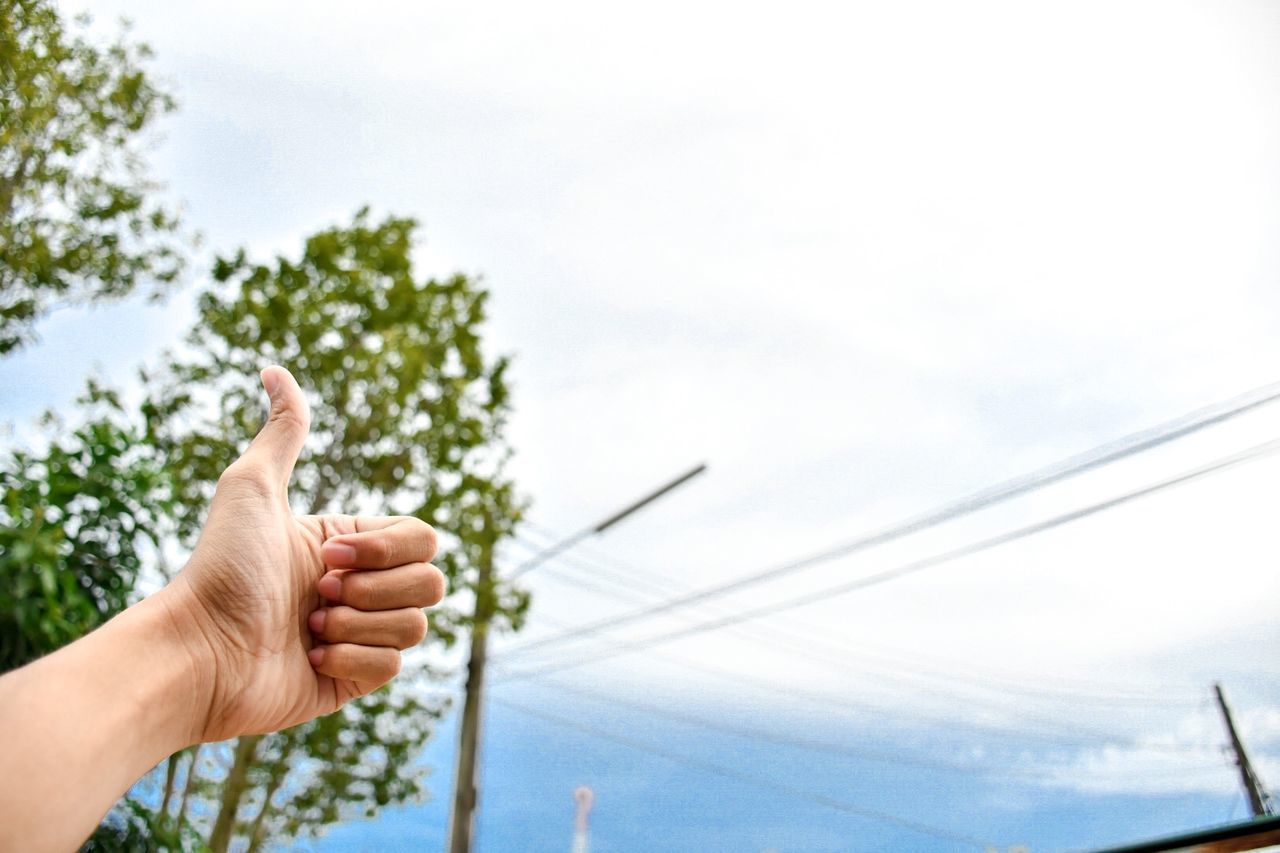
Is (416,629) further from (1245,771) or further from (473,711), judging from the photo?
(1245,771)

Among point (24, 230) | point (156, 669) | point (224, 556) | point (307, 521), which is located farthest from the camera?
point (24, 230)

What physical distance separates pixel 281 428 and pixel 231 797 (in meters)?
5.54

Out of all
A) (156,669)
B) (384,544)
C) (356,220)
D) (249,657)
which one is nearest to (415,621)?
(384,544)

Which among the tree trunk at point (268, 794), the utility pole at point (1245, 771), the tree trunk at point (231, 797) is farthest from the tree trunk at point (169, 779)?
the utility pole at point (1245, 771)

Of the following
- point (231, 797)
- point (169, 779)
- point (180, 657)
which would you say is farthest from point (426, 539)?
point (231, 797)

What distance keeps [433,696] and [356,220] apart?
393 cm

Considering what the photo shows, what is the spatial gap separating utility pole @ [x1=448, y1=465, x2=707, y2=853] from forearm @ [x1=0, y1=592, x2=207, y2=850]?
5.72 m

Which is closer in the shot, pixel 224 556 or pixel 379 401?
pixel 224 556

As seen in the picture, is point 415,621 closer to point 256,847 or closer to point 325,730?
point 325,730

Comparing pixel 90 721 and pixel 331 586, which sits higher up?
pixel 331 586

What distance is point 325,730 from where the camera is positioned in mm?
6660

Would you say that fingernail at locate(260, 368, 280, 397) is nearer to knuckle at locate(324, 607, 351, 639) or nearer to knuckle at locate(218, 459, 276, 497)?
knuckle at locate(218, 459, 276, 497)

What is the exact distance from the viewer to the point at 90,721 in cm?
119

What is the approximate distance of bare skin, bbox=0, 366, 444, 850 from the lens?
1.14 meters
